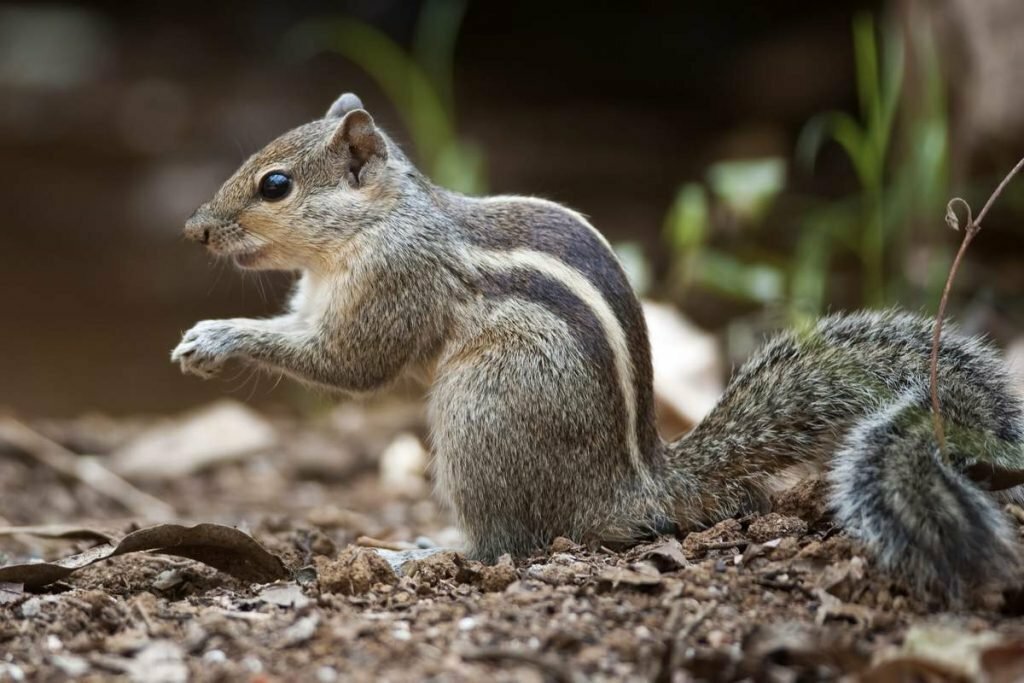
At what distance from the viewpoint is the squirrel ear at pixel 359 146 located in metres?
5.02

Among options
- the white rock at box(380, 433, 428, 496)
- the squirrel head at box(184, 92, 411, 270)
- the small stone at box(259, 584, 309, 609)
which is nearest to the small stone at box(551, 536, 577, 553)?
the small stone at box(259, 584, 309, 609)

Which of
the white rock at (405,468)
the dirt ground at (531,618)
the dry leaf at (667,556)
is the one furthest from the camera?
the white rock at (405,468)

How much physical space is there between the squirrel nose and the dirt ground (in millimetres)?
1272

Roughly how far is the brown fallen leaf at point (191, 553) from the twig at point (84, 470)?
1.97 m

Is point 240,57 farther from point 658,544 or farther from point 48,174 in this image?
point 658,544

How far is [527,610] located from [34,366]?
10.1 metres

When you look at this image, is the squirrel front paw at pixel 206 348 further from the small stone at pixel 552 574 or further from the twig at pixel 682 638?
the twig at pixel 682 638

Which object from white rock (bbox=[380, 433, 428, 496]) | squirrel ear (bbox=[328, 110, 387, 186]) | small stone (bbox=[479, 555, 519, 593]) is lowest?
small stone (bbox=[479, 555, 519, 593])

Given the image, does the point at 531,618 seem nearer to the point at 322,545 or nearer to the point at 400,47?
the point at 322,545

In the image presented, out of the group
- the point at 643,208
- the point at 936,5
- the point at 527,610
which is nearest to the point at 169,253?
the point at 643,208

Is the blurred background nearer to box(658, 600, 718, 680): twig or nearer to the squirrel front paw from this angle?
the squirrel front paw

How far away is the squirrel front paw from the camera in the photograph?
→ 15.7 ft

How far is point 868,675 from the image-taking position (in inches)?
111

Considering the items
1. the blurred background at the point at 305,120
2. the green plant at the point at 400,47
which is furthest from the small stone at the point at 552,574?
the green plant at the point at 400,47
